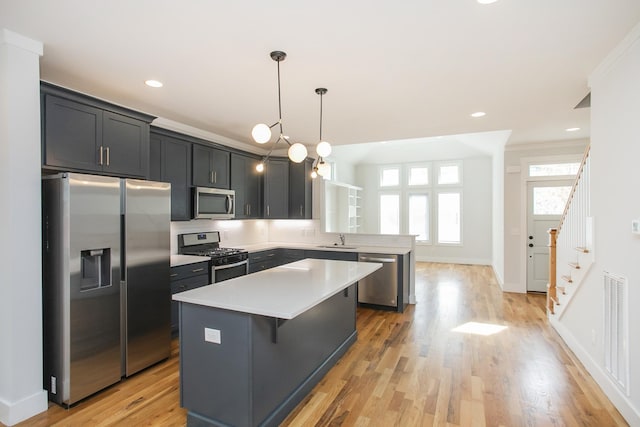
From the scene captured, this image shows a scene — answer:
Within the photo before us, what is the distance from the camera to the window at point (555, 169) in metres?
5.43

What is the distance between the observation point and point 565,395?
8.31 feet

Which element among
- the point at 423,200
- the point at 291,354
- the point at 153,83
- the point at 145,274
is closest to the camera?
the point at 291,354

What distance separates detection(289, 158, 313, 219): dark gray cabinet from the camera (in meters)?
5.62

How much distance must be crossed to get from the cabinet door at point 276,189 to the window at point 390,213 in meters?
5.08

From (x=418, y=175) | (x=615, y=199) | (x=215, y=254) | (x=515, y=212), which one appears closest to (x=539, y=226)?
(x=515, y=212)

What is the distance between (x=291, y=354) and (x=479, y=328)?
273cm

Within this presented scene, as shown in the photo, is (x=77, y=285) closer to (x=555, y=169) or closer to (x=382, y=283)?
(x=382, y=283)

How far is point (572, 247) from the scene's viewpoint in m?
3.55

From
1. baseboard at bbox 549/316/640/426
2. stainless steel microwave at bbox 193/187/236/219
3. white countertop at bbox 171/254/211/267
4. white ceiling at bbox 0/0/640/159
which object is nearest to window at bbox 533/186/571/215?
white ceiling at bbox 0/0/640/159

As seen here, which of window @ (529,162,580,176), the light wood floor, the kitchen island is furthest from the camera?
window @ (529,162,580,176)

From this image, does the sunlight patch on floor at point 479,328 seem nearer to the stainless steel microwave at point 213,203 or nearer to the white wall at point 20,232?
the stainless steel microwave at point 213,203

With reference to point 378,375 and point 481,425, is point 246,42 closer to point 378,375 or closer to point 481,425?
point 378,375

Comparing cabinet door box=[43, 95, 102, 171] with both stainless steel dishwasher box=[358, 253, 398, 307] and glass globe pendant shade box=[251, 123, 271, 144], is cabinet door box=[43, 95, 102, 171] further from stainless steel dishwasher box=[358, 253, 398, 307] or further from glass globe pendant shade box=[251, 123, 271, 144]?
stainless steel dishwasher box=[358, 253, 398, 307]

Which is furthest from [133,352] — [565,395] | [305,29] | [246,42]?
[565,395]
